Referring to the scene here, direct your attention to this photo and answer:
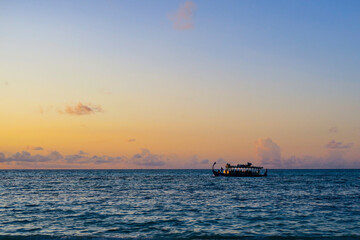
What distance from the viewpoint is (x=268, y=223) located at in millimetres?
29859

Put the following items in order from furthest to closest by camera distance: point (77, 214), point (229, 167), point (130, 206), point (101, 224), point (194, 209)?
point (229, 167) < point (130, 206) < point (194, 209) < point (77, 214) < point (101, 224)

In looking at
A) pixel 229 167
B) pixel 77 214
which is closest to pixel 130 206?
pixel 77 214

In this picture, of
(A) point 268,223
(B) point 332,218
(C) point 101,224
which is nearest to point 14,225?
(C) point 101,224

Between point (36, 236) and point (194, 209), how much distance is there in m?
17.8

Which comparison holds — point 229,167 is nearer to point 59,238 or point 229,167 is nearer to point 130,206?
point 130,206

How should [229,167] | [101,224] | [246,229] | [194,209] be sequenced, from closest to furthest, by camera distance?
1. [246,229]
2. [101,224]
3. [194,209]
4. [229,167]

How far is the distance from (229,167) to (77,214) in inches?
3884

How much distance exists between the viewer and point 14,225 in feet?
94.9

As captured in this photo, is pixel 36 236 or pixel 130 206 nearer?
pixel 36 236

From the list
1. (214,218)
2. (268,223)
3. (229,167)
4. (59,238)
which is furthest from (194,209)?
(229,167)

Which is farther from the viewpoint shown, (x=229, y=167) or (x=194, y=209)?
(x=229, y=167)

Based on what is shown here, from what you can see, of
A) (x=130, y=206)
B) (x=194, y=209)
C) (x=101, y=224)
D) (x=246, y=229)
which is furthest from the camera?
(x=130, y=206)

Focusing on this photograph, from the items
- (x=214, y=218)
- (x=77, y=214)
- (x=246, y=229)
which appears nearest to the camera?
(x=246, y=229)

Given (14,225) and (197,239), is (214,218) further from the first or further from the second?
(14,225)
